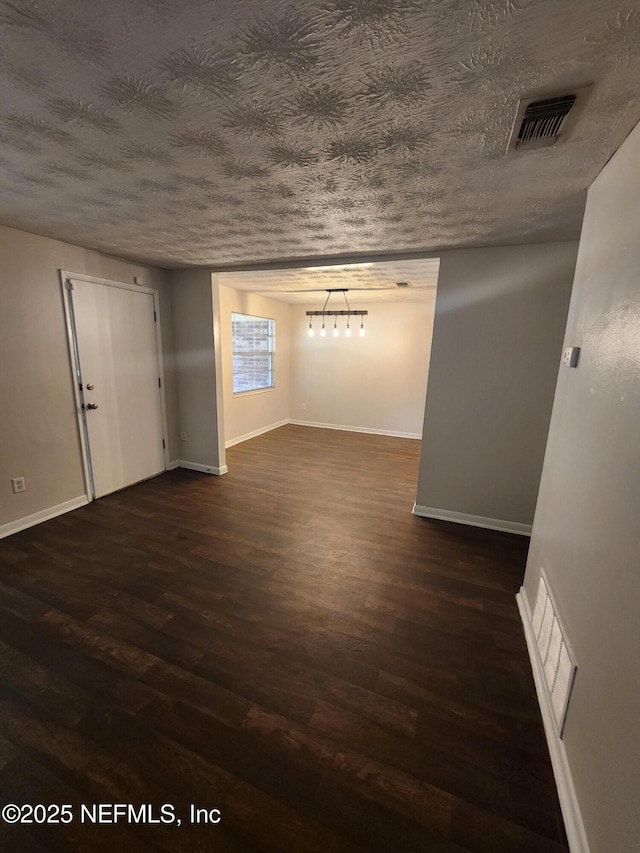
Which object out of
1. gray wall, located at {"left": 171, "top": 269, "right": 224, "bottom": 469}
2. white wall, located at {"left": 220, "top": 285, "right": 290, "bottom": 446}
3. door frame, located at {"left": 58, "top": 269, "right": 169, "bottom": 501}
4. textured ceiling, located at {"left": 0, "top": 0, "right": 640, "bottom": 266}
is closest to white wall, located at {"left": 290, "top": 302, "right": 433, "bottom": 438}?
white wall, located at {"left": 220, "top": 285, "right": 290, "bottom": 446}

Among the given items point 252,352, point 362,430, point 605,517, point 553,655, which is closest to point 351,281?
point 252,352

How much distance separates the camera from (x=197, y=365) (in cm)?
409

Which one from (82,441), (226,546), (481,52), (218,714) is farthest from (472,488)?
(82,441)

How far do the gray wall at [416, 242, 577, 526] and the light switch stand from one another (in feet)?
3.72

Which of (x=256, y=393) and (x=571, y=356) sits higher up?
(x=571, y=356)

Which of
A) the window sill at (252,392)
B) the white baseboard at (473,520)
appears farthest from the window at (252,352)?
the white baseboard at (473,520)

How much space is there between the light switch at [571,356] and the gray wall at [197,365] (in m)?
3.42

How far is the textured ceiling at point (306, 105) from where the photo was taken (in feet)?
2.77

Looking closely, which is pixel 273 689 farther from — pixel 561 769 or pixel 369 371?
pixel 369 371

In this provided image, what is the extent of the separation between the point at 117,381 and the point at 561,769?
4.21m

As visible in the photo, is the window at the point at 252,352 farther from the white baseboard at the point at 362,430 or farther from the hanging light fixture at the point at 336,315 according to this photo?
the white baseboard at the point at 362,430

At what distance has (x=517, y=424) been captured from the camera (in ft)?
9.54

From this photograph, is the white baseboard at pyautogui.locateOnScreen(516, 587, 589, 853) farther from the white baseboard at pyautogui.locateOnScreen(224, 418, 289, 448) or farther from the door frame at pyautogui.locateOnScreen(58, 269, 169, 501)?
the white baseboard at pyautogui.locateOnScreen(224, 418, 289, 448)

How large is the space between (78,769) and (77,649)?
24.7 inches
